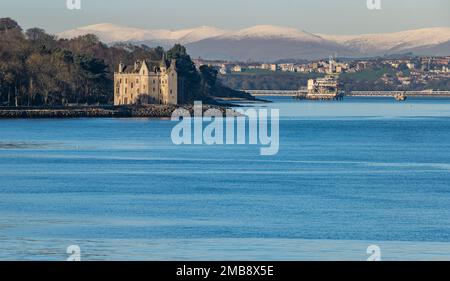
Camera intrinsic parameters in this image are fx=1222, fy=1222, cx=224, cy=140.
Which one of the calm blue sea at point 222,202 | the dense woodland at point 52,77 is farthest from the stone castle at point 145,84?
the calm blue sea at point 222,202

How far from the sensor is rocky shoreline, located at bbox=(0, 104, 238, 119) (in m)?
110

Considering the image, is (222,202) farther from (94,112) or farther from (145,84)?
(145,84)

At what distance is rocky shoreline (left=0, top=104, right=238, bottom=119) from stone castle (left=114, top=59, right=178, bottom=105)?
4.83 meters

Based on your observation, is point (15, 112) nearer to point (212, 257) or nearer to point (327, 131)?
point (327, 131)

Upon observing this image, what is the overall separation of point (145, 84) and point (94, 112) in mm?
21466

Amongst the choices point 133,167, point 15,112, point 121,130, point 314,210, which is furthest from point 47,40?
point 314,210

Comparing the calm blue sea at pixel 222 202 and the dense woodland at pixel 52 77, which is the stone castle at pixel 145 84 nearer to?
the dense woodland at pixel 52 77

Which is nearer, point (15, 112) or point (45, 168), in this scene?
point (45, 168)

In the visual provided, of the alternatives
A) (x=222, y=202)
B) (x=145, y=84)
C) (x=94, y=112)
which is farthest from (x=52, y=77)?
(x=222, y=202)

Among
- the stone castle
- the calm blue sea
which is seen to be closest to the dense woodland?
the stone castle

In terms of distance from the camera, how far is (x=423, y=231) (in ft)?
91.2
